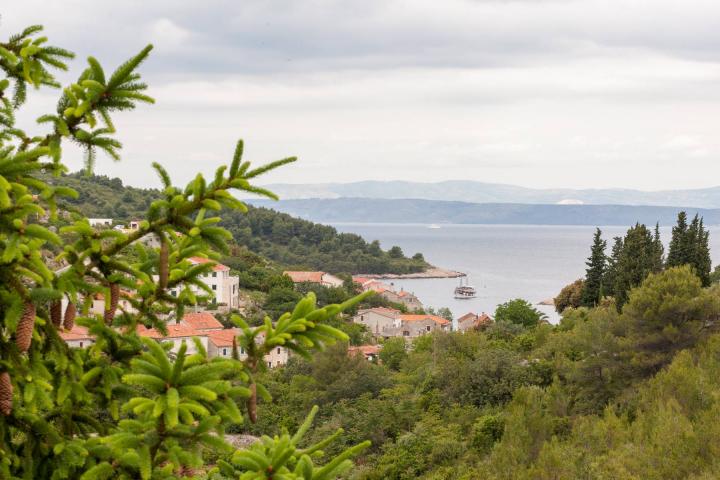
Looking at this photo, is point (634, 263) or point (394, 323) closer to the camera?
point (634, 263)

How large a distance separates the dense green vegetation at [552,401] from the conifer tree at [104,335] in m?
15.8

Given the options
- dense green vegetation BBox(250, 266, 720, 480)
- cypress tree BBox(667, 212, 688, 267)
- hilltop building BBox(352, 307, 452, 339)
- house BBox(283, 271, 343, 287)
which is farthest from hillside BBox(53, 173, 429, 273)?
dense green vegetation BBox(250, 266, 720, 480)

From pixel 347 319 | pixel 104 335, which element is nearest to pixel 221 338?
pixel 347 319

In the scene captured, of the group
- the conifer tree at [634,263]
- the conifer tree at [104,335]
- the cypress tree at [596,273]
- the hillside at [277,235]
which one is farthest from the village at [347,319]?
the conifer tree at [104,335]

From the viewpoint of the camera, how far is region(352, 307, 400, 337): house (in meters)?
71.6

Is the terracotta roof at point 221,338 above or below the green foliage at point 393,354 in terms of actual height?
above

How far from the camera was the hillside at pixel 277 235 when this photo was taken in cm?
11275

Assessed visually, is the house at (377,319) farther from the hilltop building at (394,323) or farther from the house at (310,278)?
the house at (310,278)

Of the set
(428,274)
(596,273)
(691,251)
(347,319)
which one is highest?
(691,251)

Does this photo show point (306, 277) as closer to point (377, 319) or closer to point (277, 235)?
point (377, 319)

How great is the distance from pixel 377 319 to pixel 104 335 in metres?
68.9

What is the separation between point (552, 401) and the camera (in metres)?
27.5

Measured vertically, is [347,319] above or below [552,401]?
below

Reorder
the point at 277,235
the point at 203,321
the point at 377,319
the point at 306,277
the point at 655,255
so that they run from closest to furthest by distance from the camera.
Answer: the point at 655,255 → the point at 203,321 → the point at 377,319 → the point at 306,277 → the point at 277,235
